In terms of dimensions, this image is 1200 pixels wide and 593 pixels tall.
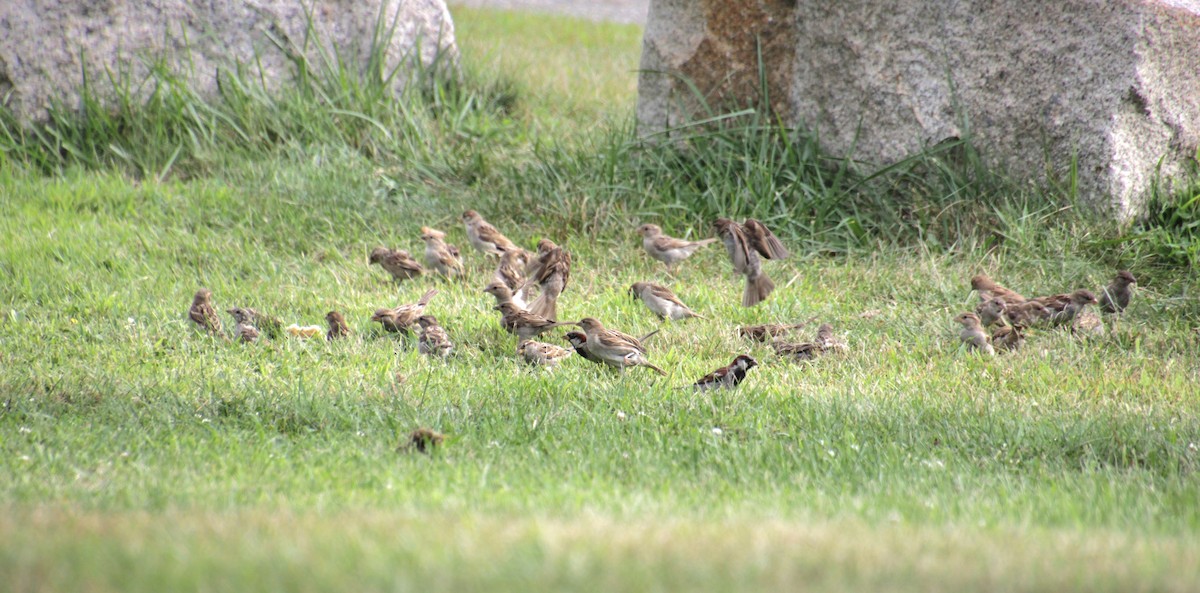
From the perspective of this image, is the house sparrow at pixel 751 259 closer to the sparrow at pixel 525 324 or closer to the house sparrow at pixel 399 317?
the sparrow at pixel 525 324

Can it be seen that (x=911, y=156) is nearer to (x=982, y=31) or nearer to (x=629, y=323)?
(x=982, y=31)


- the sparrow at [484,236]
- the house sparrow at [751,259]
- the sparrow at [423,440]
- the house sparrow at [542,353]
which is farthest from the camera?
the sparrow at [484,236]

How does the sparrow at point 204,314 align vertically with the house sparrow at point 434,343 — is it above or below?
below

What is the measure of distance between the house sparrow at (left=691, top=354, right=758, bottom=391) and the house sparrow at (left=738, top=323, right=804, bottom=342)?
3.61ft

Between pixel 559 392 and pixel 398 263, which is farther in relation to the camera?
pixel 398 263

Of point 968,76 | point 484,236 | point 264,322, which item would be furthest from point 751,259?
point 264,322

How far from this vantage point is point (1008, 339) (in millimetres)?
7422

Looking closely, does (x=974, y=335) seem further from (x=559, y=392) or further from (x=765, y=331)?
(x=559, y=392)

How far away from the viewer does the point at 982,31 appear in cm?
927

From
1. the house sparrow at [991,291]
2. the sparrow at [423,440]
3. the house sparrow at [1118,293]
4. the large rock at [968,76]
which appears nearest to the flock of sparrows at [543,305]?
the house sparrow at [991,291]

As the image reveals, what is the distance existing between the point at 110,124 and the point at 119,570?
28.8ft

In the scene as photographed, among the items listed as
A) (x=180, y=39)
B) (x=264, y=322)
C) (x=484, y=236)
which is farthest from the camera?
(x=180, y=39)

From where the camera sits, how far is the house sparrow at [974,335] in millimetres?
7375

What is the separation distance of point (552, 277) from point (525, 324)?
858 mm
